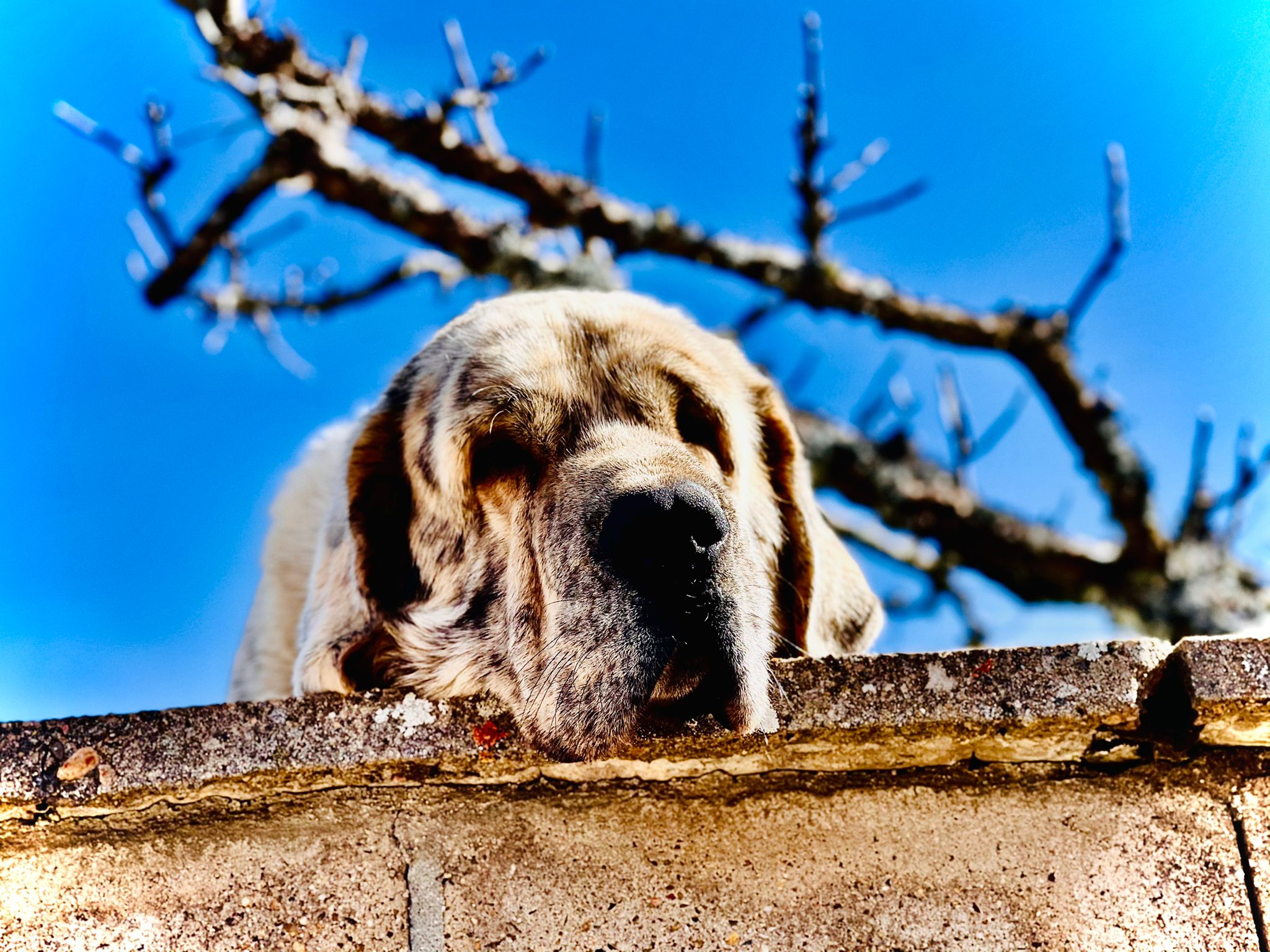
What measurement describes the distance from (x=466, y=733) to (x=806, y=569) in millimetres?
1352

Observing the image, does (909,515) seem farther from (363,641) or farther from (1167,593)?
(363,641)

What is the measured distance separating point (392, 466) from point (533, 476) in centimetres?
61

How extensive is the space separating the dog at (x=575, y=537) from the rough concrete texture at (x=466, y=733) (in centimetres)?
10

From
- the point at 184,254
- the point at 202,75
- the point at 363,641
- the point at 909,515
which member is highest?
the point at 202,75

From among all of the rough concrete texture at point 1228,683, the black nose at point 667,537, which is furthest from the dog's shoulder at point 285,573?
the rough concrete texture at point 1228,683

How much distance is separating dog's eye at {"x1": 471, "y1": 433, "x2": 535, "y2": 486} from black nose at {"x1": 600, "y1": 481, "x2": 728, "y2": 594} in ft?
1.91

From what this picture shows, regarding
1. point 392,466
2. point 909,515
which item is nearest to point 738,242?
point 909,515

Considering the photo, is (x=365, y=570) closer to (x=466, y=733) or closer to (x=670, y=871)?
(x=466, y=733)

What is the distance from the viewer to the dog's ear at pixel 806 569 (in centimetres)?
289

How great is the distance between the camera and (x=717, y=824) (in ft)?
5.94

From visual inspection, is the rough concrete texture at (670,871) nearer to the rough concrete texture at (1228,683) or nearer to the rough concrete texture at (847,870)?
the rough concrete texture at (847,870)

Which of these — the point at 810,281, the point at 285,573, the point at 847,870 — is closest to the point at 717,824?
the point at 847,870

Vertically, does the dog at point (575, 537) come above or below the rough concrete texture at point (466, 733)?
above

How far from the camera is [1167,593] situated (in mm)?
6816
